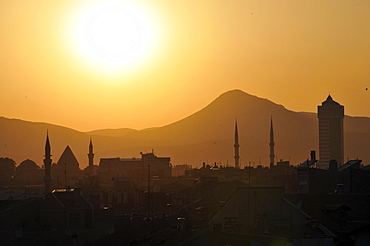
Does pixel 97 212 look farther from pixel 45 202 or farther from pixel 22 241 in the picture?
pixel 22 241

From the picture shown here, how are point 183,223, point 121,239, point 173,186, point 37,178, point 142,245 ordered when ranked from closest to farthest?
point 142,245, point 183,223, point 121,239, point 173,186, point 37,178

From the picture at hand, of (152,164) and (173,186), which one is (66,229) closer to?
(173,186)

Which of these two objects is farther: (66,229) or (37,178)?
(37,178)

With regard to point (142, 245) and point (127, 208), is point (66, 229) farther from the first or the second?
point (127, 208)

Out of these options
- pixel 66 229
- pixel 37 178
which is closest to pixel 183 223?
pixel 66 229

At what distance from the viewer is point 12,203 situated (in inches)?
1853

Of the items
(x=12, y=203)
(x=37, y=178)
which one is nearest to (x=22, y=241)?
(x=12, y=203)

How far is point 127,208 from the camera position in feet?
239

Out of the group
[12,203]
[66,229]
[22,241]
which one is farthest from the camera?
[12,203]

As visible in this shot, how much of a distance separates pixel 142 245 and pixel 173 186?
6584 cm

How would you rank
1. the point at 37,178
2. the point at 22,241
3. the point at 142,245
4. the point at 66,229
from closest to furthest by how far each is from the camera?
the point at 142,245
the point at 22,241
the point at 66,229
the point at 37,178

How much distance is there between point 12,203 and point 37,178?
395 ft

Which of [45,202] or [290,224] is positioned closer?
[290,224]

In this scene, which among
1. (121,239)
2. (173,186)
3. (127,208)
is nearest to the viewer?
(121,239)
